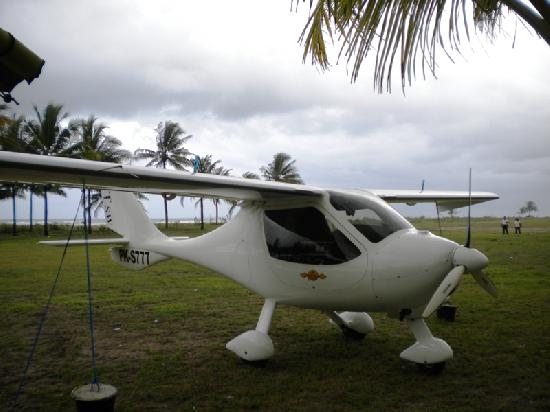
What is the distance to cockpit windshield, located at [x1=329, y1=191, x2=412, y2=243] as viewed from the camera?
17.8 feet

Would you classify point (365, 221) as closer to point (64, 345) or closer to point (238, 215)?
point (238, 215)

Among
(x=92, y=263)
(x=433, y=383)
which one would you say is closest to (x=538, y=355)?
(x=433, y=383)

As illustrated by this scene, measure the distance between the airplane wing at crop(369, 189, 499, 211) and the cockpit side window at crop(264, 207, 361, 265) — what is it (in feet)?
8.31

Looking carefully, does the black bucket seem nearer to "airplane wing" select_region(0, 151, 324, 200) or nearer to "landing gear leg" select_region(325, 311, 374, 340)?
"airplane wing" select_region(0, 151, 324, 200)

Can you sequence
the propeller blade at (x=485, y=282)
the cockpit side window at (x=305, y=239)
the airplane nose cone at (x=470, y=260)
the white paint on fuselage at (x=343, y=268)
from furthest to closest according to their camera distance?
the cockpit side window at (x=305, y=239)
the propeller blade at (x=485, y=282)
the white paint on fuselage at (x=343, y=268)
the airplane nose cone at (x=470, y=260)

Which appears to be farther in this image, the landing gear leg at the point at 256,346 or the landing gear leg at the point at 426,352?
the landing gear leg at the point at 256,346

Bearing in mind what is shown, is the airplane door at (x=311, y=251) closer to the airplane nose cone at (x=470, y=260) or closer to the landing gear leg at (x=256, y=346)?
the landing gear leg at (x=256, y=346)

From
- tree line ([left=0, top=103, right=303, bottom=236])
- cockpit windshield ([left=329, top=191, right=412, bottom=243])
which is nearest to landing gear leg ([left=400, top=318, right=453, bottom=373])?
cockpit windshield ([left=329, top=191, right=412, bottom=243])

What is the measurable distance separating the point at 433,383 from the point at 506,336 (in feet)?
8.31

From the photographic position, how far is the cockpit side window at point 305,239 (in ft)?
18.2

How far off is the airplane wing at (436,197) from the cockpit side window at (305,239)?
8.31 feet

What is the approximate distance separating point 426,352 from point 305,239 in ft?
6.42

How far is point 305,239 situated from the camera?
19.2 ft

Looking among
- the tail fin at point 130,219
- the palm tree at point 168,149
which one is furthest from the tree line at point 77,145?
the tail fin at point 130,219
